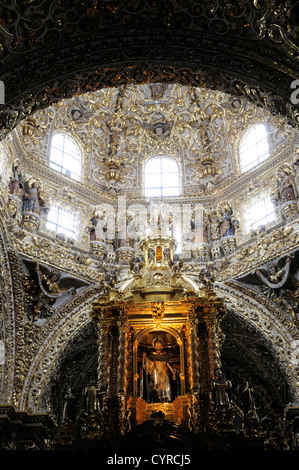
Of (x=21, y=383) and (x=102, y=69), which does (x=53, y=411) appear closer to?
(x=21, y=383)

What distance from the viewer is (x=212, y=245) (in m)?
19.1

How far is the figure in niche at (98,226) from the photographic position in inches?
753

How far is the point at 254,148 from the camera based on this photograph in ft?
66.5

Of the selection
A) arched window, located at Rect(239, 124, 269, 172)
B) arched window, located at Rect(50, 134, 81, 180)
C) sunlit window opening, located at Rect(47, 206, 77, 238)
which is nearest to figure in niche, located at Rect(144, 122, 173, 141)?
arched window, located at Rect(50, 134, 81, 180)

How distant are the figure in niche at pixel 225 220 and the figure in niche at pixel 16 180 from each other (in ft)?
22.8

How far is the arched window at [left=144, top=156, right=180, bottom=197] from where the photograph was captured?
2125 cm

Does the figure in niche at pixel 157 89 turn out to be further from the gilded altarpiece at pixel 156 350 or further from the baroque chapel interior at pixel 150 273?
the gilded altarpiece at pixel 156 350

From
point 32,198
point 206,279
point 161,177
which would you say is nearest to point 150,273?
point 206,279

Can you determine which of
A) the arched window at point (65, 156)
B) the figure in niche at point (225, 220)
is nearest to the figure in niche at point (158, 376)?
the figure in niche at point (225, 220)

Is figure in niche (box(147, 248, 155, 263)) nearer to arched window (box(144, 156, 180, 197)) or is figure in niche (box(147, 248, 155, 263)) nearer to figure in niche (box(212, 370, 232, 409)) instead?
arched window (box(144, 156, 180, 197))

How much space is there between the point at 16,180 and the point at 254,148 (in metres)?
8.70

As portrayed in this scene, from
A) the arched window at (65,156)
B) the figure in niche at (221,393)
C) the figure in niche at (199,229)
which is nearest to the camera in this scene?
the figure in niche at (221,393)

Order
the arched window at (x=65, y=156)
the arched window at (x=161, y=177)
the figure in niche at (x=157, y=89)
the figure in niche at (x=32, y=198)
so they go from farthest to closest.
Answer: the figure in niche at (x=157, y=89) → the arched window at (x=161, y=177) → the arched window at (x=65, y=156) → the figure in niche at (x=32, y=198)

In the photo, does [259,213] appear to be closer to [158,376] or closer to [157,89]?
[158,376]
